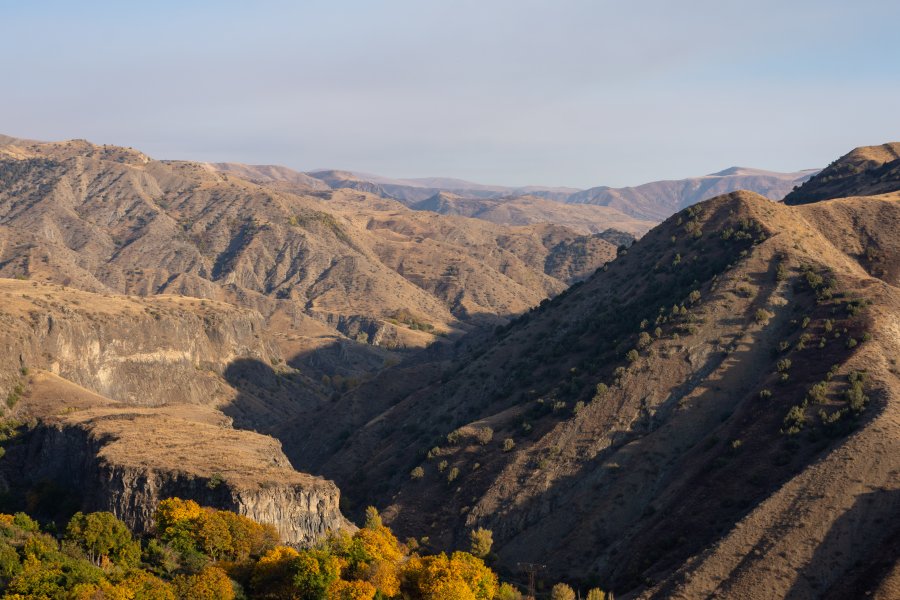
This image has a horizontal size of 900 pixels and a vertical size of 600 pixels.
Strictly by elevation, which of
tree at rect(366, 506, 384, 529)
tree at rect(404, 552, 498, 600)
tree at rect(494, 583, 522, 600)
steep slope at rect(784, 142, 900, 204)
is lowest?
tree at rect(366, 506, 384, 529)

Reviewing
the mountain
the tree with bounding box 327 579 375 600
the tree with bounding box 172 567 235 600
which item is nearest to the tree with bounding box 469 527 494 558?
the mountain

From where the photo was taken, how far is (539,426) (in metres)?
91.9

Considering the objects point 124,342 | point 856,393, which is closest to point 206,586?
point 856,393

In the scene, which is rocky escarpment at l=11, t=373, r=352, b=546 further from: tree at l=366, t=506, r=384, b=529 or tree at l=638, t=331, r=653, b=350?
tree at l=638, t=331, r=653, b=350

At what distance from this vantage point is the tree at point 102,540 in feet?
208

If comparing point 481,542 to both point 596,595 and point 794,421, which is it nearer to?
point 596,595

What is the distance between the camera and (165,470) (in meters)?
76.2

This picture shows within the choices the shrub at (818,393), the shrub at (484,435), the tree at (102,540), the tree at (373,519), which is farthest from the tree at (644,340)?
the tree at (102,540)

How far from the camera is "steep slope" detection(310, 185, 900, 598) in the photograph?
221 ft

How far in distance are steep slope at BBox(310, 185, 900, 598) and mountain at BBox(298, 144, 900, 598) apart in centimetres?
19

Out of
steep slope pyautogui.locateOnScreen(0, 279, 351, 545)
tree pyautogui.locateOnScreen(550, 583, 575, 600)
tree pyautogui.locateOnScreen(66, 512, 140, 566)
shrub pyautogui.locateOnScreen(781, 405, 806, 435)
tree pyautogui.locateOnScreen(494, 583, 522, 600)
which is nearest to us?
tree pyautogui.locateOnScreen(66, 512, 140, 566)

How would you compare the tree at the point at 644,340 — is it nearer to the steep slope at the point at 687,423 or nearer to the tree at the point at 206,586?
the steep slope at the point at 687,423

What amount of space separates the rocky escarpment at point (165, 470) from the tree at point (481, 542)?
9.88 meters

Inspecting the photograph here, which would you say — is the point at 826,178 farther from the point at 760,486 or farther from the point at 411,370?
the point at 760,486
